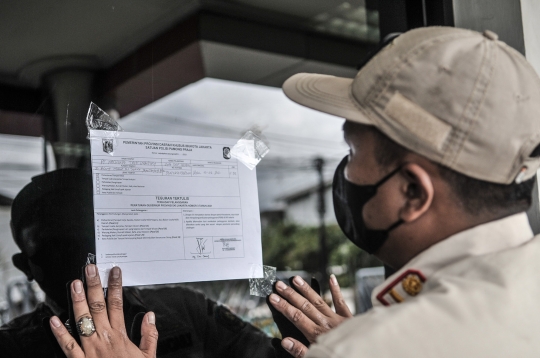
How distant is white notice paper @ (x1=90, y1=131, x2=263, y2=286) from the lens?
1.42 m

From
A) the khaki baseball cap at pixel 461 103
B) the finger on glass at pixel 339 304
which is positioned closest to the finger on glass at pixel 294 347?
the finger on glass at pixel 339 304

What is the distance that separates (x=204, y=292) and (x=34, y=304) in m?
0.46

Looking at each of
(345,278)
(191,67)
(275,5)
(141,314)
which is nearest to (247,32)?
(275,5)

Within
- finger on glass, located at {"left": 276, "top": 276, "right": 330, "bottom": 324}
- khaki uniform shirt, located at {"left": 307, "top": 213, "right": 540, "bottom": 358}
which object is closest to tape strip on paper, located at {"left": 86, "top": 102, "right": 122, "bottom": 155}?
finger on glass, located at {"left": 276, "top": 276, "right": 330, "bottom": 324}

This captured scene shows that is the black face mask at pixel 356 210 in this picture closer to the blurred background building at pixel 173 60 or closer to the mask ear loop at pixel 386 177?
the mask ear loop at pixel 386 177

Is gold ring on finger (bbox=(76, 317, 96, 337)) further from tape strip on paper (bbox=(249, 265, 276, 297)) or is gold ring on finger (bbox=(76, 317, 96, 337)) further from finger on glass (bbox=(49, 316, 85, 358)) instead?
tape strip on paper (bbox=(249, 265, 276, 297))

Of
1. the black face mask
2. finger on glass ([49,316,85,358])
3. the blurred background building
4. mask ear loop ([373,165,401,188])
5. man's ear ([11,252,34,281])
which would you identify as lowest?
finger on glass ([49,316,85,358])

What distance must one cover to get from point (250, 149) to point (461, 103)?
861 mm

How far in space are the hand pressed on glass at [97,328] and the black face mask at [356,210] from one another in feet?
1.75

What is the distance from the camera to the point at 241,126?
1786 mm

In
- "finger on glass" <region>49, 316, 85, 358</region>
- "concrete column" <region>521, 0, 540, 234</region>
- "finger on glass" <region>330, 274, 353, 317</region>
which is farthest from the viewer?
"concrete column" <region>521, 0, 540, 234</region>

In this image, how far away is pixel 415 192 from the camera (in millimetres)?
975

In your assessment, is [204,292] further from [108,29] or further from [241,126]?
[108,29]

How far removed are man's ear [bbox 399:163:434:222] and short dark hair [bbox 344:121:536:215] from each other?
3 centimetres
